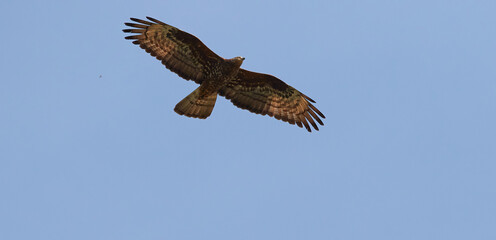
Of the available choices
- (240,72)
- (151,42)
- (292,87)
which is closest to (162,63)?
(151,42)

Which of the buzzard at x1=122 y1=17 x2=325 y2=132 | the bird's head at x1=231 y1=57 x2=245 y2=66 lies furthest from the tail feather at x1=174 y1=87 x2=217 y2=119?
the bird's head at x1=231 y1=57 x2=245 y2=66

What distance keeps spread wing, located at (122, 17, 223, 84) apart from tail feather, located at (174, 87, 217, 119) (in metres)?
0.40

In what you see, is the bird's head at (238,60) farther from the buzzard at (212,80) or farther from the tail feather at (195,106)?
the tail feather at (195,106)

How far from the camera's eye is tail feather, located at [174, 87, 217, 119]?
19562 mm

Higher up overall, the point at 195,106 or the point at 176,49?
the point at 176,49

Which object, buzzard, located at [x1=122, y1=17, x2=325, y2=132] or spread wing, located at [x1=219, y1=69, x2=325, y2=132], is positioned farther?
spread wing, located at [x1=219, y1=69, x2=325, y2=132]

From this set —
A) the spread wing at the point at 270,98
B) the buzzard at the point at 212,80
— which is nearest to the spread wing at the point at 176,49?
the buzzard at the point at 212,80

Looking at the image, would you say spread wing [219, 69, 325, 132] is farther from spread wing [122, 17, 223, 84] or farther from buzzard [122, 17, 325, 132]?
spread wing [122, 17, 223, 84]

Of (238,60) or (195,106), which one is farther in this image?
(195,106)

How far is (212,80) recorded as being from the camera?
63.8 feet

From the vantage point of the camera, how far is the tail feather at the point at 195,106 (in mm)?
19562

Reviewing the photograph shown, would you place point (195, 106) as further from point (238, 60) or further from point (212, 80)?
point (238, 60)

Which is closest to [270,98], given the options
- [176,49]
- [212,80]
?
[212,80]

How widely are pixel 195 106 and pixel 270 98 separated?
6.36 feet
